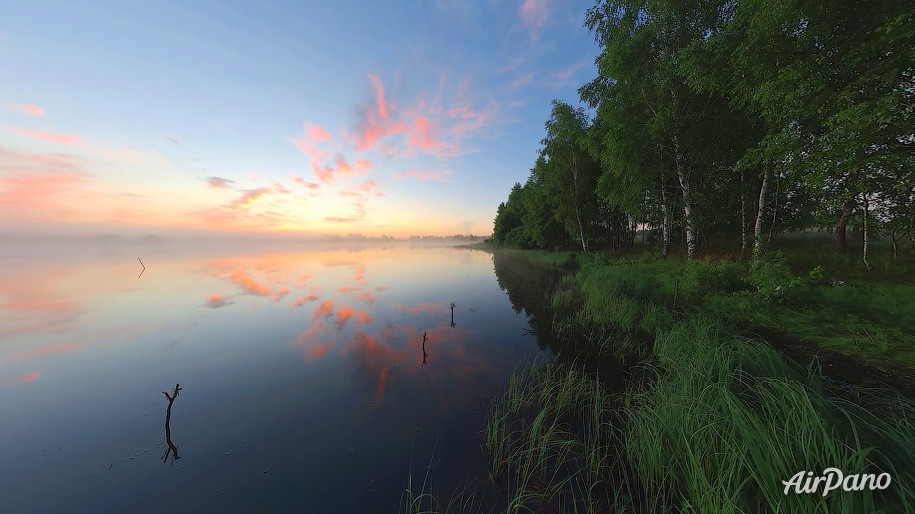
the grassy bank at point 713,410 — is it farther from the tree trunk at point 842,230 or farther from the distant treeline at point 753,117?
the tree trunk at point 842,230

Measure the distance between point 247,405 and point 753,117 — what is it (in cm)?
2994

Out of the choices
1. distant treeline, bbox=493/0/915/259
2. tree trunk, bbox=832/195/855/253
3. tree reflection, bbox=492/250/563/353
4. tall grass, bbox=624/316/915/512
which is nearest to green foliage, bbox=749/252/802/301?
distant treeline, bbox=493/0/915/259

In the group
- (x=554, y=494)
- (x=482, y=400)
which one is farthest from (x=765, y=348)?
(x=482, y=400)

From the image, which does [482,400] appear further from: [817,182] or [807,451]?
[817,182]

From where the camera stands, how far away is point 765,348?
20.6 feet

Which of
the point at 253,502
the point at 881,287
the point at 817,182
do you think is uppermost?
the point at 817,182

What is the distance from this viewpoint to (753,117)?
56.1 feet

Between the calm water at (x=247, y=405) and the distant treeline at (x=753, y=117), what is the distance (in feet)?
41.3

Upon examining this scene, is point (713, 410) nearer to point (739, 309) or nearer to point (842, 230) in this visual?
point (739, 309)

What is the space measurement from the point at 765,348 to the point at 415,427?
8.72 metres

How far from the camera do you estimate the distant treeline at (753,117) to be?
8508mm

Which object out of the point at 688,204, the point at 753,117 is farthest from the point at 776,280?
the point at 753,117

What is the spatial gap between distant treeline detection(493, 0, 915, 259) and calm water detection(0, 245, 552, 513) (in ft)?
41.3

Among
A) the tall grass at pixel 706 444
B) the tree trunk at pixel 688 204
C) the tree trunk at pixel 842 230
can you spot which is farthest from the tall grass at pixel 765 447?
the tree trunk at pixel 842 230
